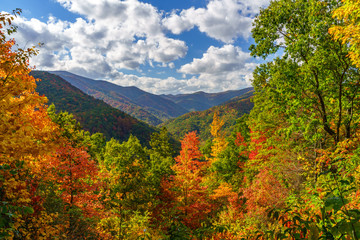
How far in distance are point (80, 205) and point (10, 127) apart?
26.8ft

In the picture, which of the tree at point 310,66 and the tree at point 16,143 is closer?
the tree at point 16,143

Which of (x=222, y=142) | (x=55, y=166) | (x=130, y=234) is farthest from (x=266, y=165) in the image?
(x=222, y=142)

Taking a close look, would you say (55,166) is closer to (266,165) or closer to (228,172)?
(266,165)

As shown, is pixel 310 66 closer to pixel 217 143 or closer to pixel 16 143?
pixel 16 143

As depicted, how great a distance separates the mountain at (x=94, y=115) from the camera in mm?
127688

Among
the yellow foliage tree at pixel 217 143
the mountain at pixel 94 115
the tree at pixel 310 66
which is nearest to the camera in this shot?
the tree at pixel 310 66

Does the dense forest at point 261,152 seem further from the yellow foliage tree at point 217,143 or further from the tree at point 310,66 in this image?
the yellow foliage tree at point 217,143

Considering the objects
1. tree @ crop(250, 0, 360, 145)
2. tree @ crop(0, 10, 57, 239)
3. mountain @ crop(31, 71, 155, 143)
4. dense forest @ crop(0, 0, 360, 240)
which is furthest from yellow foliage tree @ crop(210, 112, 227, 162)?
mountain @ crop(31, 71, 155, 143)

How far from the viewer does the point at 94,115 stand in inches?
5384

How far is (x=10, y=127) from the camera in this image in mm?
4738

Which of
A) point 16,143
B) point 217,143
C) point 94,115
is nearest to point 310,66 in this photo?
point 16,143

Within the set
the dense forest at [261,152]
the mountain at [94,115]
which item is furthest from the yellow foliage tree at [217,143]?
the mountain at [94,115]

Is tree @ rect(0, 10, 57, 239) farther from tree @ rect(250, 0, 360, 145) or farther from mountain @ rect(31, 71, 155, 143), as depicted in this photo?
mountain @ rect(31, 71, 155, 143)

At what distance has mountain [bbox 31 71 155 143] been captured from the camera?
128 metres
